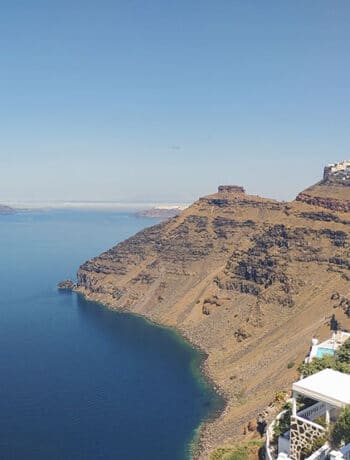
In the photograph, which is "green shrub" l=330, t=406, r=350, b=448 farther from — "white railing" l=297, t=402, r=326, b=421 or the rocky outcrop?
the rocky outcrop

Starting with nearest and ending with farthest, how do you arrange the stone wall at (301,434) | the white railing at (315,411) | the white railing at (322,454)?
the white railing at (322,454) < the stone wall at (301,434) < the white railing at (315,411)

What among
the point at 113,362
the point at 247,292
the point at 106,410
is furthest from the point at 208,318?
the point at 106,410

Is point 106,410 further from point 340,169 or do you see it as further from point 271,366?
point 340,169

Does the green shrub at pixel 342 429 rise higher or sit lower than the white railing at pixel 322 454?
higher

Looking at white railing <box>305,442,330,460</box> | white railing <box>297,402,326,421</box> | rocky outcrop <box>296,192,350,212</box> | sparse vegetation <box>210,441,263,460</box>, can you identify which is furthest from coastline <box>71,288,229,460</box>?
rocky outcrop <box>296,192,350,212</box>

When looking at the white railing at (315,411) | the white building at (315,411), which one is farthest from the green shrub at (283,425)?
the white railing at (315,411)

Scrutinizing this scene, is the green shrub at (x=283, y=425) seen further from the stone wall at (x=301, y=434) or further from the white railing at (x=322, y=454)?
the white railing at (x=322, y=454)
